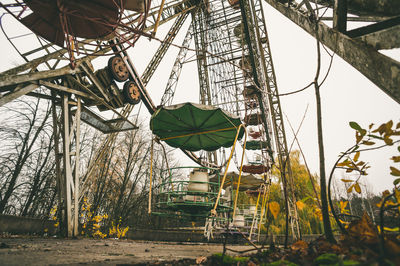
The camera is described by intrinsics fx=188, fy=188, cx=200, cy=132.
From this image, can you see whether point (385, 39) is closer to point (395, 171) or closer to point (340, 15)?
point (340, 15)

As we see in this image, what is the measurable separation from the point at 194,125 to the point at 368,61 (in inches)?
159

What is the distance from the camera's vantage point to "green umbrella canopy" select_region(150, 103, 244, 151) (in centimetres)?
439

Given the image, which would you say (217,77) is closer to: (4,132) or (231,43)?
(231,43)

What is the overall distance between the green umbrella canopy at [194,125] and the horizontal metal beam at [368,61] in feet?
7.60

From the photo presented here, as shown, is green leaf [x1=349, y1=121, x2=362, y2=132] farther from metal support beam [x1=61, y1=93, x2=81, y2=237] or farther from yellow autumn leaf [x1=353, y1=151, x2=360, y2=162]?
metal support beam [x1=61, y1=93, x2=81, y2=237]

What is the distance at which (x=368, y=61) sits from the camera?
136 centimetres

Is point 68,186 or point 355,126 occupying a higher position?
point 355,126

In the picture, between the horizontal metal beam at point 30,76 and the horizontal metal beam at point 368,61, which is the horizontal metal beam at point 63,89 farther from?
the horizontal metal beam at point 368,61

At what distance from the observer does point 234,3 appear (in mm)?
11547

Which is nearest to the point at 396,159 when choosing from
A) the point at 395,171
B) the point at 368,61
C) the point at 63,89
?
the point at 395,171

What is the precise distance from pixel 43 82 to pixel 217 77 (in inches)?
373

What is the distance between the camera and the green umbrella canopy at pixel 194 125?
4.39 m

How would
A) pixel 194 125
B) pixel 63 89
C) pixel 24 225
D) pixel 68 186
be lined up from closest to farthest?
1. pixel 194 125
2. pixel 68 186
3. pixel 63 89
4. pixel 24 225

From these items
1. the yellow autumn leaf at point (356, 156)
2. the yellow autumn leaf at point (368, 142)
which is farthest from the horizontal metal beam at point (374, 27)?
the yellow autumn leaf at point (356, 156)
